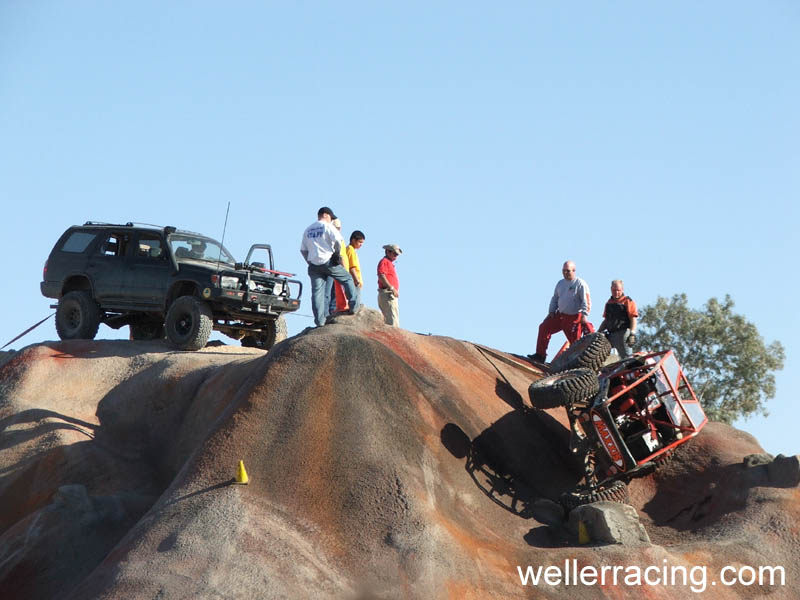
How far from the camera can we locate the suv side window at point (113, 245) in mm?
20891

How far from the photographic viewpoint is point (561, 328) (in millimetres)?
18625

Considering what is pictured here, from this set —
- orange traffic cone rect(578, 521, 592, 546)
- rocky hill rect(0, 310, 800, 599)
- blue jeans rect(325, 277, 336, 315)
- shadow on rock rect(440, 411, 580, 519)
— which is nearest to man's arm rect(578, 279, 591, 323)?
rocky hill rect(0, 310, 800, 599)

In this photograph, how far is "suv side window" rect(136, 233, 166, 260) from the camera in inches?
789

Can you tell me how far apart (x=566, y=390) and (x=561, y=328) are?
4.05m

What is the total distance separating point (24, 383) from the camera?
63.5 ft

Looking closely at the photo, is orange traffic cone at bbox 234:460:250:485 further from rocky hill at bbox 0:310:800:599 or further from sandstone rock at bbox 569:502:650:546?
sandstone rock at bbox 569:502:650:546

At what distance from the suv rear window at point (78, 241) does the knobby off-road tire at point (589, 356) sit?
1011 cm

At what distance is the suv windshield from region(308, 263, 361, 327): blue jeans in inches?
198

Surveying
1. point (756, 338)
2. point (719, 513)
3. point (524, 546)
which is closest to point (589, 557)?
point (524, 546)

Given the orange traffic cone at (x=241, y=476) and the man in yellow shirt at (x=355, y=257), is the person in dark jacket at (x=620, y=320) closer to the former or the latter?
the man in yellow shirt at (x=355, y=257)

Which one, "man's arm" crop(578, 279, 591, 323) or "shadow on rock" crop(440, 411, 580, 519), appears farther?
"man's arm" crop(578, 279, 591, 323)

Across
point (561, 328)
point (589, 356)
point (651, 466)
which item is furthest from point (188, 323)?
point (651, 466)

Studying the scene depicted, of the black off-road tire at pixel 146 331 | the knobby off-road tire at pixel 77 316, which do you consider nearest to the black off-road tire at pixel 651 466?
the black off-road tire at pixel 146 331

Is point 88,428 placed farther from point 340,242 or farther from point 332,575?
point 332,575
